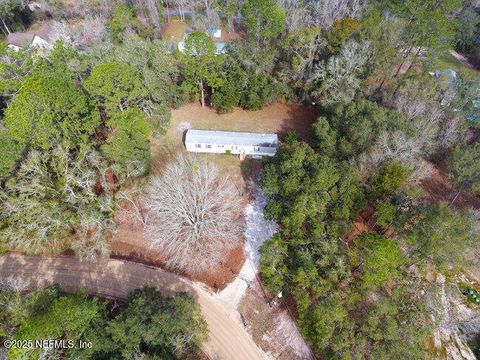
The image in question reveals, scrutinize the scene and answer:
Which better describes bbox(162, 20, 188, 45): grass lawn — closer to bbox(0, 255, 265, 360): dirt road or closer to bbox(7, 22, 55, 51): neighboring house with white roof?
bbox(7, 22, 55, 51): neighboring house with white roof

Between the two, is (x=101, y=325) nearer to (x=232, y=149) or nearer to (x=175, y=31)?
(x=232, y=149)

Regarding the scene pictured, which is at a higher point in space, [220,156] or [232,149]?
[232,149]

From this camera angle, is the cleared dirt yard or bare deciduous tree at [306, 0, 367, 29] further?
bare deciduous tree at [306, 0, 367, 29]

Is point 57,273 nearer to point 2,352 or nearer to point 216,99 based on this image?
point 2,352

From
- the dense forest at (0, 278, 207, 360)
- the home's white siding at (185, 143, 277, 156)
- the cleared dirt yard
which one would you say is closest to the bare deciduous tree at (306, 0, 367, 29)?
the cleared dirt yard

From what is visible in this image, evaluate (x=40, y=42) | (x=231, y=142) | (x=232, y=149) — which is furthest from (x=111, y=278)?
(x=40, y=42)

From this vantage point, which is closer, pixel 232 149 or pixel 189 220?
pixel 189 220

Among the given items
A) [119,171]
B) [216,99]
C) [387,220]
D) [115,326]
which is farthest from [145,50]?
[387,220]
